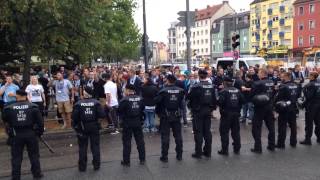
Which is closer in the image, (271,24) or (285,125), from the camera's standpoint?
(285,125)

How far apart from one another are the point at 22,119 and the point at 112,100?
185 inches

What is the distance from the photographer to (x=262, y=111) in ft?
32.2

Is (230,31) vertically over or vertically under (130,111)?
over

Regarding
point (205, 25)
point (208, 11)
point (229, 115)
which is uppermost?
point (208, 11)

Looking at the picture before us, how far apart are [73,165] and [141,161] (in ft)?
4.71

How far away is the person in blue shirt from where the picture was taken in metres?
12.0

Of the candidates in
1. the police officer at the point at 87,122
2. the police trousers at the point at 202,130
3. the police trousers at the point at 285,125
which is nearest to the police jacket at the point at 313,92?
the police trousers at the point at 285,125

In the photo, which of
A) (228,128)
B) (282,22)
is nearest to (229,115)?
(228,128)

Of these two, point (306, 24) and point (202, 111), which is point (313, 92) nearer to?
point (202, 111)

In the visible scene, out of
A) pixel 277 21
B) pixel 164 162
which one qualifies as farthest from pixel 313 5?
pixel 164 162

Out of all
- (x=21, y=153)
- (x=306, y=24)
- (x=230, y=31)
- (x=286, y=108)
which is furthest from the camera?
(x=230, y=31)

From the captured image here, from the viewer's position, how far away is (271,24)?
83.8m

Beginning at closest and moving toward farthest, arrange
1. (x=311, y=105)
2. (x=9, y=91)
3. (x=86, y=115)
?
(x=86, y=115) → (x=311, y=105) → (x=9, y=91)

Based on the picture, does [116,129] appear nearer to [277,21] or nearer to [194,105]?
[194,105]
